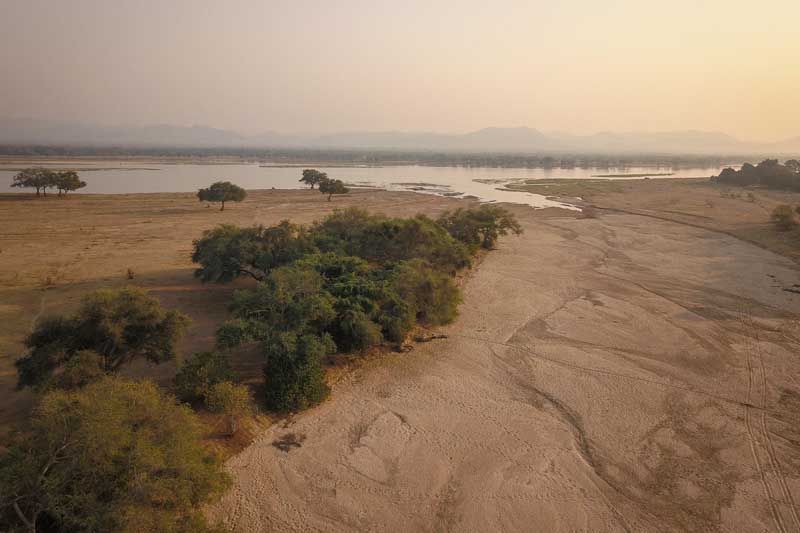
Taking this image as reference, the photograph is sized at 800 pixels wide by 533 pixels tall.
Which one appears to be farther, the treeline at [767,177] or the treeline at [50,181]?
the treeline at [767,177]

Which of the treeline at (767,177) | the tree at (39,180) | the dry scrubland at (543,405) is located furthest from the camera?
the treeline at (767,177)

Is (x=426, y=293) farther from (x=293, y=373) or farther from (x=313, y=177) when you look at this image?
(x=313, y=177)

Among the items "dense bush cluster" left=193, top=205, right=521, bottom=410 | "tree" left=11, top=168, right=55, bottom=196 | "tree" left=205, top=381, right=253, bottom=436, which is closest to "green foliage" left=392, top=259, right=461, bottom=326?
"dense bush cluster" left=193, top=205, right=521, bottom=410

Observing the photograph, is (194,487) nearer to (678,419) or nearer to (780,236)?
(678,419)

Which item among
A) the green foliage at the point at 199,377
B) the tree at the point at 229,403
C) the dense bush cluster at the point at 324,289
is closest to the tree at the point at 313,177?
the dense bush cluster at the point at 324,289

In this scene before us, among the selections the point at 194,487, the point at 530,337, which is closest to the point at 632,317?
the point at 530,337

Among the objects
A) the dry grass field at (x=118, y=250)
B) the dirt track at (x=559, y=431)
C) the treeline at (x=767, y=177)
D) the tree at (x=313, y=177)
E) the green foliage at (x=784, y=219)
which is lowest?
the dirt track at (x=559, y=431)

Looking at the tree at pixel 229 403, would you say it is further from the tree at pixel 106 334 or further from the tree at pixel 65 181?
the tree at pixel 65 181
